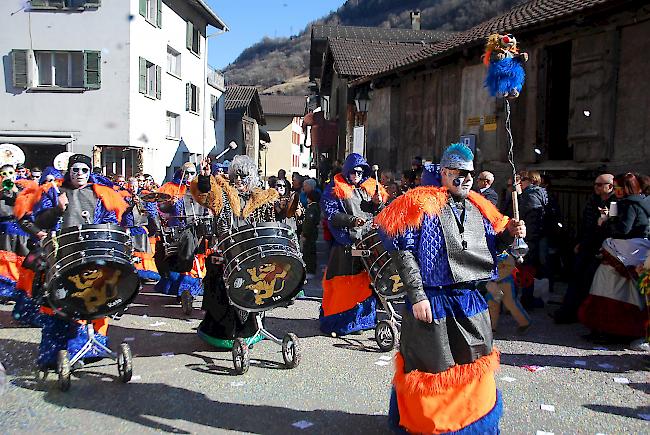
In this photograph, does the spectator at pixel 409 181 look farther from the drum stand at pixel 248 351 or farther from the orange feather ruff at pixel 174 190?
the drum stand at pixel 248 351

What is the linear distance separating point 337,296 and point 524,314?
2.03 meters

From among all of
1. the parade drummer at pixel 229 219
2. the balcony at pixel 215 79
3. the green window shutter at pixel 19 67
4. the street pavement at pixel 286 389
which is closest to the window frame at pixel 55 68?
the green window shutter at pixel 19 67

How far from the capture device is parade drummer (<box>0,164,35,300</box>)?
803 centimetres

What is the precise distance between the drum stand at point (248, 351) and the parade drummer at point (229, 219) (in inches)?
11.9

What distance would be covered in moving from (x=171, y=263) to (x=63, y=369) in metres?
3.36

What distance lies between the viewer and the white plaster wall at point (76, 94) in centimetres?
2109

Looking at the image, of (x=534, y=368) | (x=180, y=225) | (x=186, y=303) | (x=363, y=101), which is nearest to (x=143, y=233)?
(x=180, y=225)

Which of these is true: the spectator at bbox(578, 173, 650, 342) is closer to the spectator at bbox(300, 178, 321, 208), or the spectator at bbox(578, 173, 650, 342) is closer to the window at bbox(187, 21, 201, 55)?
the spectator at bbox(300, 178, 321, 208)

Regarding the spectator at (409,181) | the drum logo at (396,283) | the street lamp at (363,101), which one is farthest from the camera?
the street lamp at (363,101)

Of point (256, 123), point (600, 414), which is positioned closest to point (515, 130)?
point (600, 414)

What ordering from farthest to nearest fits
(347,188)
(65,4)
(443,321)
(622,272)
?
1. (65,4)
2. (347,188)
3. (622,272)
4. (443,321)

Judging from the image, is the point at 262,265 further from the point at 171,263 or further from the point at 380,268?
the point at 171,263

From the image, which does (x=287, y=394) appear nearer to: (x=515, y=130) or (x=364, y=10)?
(x=515, y=130)

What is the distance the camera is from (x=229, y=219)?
5.87 meters
